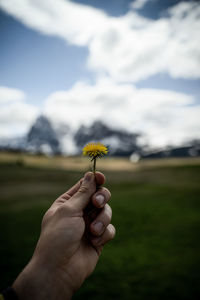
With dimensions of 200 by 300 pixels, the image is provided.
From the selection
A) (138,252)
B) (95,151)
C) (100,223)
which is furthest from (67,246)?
(138,252)

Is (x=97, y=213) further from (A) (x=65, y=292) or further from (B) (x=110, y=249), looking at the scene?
(B) (x=110, y=249)

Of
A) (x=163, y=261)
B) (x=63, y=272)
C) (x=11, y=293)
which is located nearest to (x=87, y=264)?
(x=63, y=272)

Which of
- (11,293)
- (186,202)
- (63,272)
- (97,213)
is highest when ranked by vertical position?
(97,213)

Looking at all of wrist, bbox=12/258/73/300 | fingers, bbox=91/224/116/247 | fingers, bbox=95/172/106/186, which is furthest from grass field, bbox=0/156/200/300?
fingers, bbox=95/172/106/186

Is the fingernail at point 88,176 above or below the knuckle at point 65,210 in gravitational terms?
above

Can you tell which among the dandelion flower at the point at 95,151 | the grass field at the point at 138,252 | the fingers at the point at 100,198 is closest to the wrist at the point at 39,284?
the fingers at the point at 100,198

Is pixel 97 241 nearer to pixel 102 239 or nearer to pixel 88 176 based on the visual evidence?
pixel 102 239

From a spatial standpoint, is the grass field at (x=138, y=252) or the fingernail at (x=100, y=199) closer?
the fingernail at (x=100, y=199)

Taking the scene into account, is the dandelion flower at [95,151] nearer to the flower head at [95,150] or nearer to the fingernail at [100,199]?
the flower head at [95,150]

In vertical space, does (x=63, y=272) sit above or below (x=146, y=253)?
above
